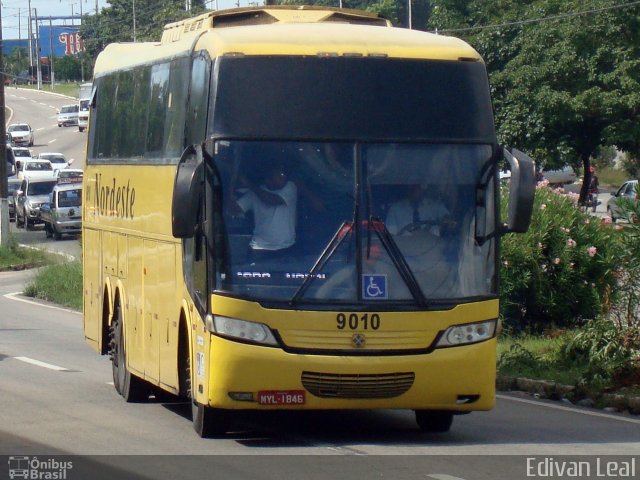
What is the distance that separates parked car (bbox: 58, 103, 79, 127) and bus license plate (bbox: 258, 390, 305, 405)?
87.8m

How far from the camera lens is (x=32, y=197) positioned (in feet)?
169

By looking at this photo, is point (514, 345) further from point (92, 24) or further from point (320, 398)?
point (92, 24)

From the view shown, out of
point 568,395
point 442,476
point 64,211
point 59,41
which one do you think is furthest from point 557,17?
point 59,41

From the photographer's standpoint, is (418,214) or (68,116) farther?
(68,116)

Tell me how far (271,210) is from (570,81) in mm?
28718

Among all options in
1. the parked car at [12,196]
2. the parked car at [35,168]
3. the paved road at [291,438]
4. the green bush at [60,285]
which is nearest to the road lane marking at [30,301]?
the green bush at [60,285]

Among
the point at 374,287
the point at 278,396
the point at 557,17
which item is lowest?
the point at 278,396

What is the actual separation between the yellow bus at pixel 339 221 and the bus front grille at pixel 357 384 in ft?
0.05

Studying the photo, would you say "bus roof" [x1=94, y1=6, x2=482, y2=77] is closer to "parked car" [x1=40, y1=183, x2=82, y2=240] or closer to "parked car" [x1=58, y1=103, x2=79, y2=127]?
"parked car" [x1=40, y1=183, x2=82, y2=240]

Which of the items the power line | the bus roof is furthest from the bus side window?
the power line

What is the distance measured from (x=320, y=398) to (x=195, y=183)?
1.89 m

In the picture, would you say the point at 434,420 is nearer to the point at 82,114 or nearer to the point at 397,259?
the point at 397,259

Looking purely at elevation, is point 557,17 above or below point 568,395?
above

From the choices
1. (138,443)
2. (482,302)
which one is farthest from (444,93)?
(138,443)
